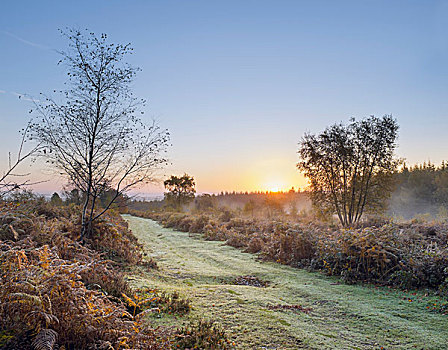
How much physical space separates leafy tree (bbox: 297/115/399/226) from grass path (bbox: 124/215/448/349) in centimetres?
1246

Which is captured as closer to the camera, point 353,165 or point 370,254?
point 370,254

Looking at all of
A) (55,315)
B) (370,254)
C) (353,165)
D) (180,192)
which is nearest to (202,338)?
(55,315)

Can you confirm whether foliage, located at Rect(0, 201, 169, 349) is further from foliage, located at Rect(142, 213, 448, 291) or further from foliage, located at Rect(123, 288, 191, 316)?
foliage, located at Rect(142, 213, 448, 291)

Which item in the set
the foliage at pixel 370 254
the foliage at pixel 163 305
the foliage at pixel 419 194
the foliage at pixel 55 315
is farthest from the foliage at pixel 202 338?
the foliage at pixel 419 194

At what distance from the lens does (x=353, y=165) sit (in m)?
19.4

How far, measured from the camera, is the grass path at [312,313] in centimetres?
380

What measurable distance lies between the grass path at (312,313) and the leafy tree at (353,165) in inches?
491

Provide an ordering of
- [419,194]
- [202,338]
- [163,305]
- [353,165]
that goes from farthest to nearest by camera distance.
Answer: [419,194]
[353,165]
[163,305]
[202,338]

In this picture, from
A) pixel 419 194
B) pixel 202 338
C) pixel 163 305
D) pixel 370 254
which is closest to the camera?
pixel 202 338

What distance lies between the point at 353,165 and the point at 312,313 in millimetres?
16300

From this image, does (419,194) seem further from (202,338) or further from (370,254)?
(202,338)

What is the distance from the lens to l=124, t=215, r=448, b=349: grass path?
380 centimetres

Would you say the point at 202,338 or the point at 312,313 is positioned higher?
the point at 202,338

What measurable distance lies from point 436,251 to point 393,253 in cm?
93
